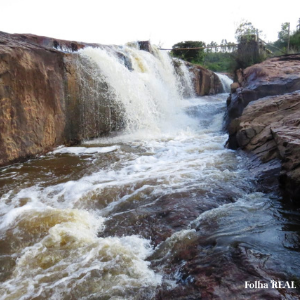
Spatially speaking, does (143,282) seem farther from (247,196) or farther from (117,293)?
(247,196)

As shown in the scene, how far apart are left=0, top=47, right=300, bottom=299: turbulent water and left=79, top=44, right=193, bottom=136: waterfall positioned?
7.05 ft

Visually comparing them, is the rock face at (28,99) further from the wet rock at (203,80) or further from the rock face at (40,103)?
the wet rock at (203,80)

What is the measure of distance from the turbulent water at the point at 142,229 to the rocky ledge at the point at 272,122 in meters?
0.27

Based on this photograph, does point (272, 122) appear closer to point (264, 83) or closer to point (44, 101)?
point (264, 83)

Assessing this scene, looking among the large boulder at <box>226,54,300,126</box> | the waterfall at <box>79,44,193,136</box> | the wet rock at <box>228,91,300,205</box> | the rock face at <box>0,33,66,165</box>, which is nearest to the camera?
the wet rock at <box>228,91,300,205</box>

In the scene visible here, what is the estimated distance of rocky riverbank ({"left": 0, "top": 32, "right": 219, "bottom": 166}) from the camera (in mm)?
4969

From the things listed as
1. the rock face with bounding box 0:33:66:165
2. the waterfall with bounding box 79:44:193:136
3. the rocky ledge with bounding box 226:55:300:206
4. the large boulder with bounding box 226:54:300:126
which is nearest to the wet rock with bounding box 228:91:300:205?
the rocky ledge with bounding box 226:55:300:206

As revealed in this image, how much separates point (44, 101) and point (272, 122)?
433 cm

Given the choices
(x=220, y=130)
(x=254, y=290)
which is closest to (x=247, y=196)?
(x=254, y=290)

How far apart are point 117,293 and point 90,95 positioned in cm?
551

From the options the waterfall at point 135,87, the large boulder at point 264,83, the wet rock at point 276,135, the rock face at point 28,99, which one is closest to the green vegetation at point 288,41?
the large boulder at point 264,83

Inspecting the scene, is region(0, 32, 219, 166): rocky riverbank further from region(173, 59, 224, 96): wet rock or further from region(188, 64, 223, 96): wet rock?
region(188, 64, 223, 96): wet rock

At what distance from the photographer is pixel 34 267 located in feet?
7.27

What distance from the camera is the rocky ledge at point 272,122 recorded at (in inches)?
123
